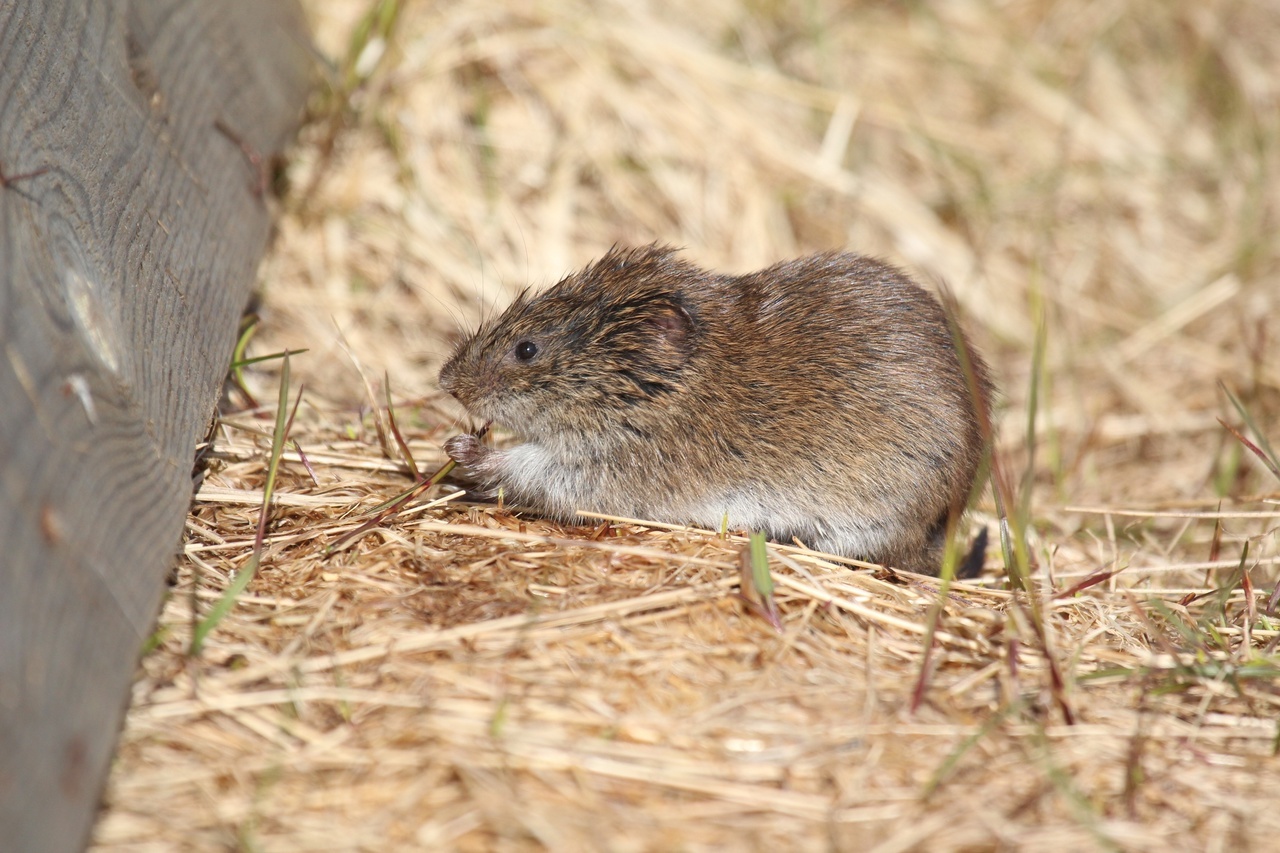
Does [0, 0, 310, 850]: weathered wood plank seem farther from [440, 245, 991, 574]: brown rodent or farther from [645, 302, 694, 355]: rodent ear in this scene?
[645, 302, 694, 355]: rodent ear

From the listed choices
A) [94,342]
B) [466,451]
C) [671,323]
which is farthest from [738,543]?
[94,342]

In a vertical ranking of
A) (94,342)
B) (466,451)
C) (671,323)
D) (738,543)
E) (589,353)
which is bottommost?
(738,543)

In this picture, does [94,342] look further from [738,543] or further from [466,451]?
[738,543]

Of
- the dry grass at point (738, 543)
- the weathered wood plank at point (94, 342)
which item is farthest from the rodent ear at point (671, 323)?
the weathered wood plank at point (94, 342)

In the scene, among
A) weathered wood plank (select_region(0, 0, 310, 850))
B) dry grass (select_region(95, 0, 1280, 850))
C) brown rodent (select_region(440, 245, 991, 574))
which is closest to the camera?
weathered wood plank (select_region(0, 0, 310, 850))

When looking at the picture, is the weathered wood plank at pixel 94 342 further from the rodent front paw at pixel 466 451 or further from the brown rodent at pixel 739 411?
the brown rodent at pixel 739 411

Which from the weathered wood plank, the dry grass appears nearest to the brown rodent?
the dry grass

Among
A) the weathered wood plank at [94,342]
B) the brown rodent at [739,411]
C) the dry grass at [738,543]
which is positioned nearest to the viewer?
the weathered wood plank at [94,342]
